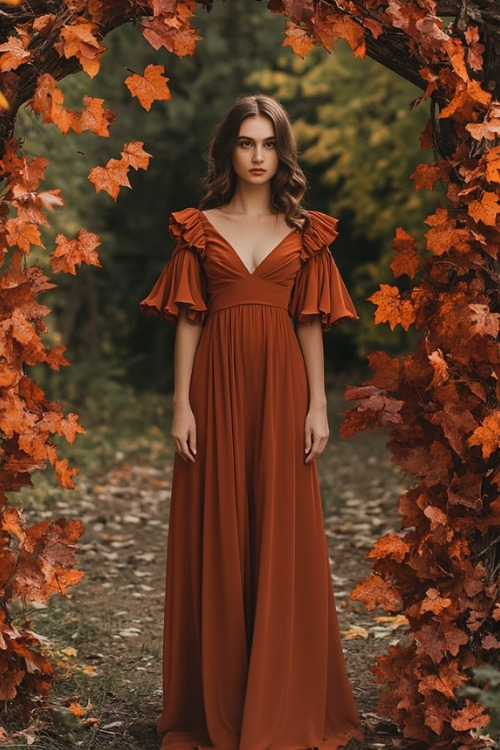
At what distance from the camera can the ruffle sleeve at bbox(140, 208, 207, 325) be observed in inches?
129

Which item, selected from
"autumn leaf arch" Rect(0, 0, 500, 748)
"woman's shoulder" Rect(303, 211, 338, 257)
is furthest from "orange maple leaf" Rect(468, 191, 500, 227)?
"woman's shoulder" Rect(303, 211, 338, 257)

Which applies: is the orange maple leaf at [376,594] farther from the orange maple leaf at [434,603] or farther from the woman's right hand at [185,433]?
the woman's right hand at [185,433]

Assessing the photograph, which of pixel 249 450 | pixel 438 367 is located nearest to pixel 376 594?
pixel 249 450

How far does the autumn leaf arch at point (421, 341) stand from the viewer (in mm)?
2965

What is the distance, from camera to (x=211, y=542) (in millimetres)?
3260

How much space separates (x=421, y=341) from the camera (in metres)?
3.19

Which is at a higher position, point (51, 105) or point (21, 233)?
point (51, 105)

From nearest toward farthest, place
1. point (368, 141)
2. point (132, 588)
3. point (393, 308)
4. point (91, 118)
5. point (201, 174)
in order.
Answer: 1. point (91, 118)
2. point (393, 308)
3. point (132, 588)
4. point (368, 141)
5. point (201, 174)

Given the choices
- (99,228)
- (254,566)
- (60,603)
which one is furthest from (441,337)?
(99,228)

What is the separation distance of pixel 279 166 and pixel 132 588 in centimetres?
292

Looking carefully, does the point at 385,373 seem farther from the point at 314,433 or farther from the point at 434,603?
the point at 434,603

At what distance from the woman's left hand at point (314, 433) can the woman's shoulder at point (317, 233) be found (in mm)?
527

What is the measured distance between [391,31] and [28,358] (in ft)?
4.90

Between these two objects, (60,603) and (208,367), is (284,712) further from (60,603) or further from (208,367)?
(60,603)
